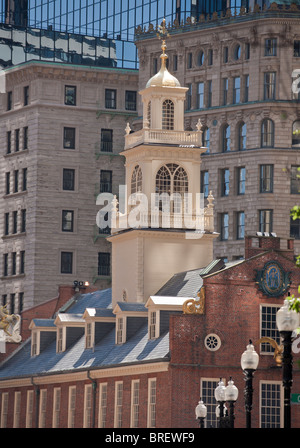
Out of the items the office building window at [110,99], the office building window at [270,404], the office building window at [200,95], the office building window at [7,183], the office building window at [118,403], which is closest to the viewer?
the office building window at [270,404]

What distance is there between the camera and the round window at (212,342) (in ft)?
258

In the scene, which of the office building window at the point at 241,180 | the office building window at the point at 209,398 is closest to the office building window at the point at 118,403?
the office building window at the point at 209,398

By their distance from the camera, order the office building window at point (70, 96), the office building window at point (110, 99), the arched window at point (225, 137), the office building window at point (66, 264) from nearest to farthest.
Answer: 1. the arched window at point (225, 137)
2. the office building window at point (66, 264)
3. the office building window at point (70, 96)
4. the office building window at point (110, 99)

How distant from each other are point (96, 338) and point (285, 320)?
48.6 meters

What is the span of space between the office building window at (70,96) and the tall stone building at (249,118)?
12.9 metres

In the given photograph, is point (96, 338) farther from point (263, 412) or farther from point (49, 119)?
point (49, 119)

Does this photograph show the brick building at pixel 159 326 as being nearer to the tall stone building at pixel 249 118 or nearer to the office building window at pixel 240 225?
the office building window at pixel 240 225

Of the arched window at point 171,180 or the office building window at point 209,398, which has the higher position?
the arched window at point 171,180

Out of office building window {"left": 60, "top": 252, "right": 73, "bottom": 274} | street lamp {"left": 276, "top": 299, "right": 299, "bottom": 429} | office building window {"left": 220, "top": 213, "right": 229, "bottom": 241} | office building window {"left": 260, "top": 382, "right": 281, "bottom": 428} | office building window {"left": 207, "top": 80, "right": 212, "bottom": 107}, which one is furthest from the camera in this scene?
office building window {"left": 60, "top": 252, "right": 73, "bottom": 274}

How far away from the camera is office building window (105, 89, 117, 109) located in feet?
469

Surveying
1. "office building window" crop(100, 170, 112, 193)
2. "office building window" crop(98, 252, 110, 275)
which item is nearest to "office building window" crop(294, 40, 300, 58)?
"office building window" crop(100, 170, 112, 193)

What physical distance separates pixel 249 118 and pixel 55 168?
19.8 metres

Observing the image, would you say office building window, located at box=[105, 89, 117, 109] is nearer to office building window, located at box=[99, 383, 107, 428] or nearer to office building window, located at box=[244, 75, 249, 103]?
office building window, located at box=[244, 75, 249, 103]

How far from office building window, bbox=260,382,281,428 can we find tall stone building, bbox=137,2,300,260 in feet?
159
